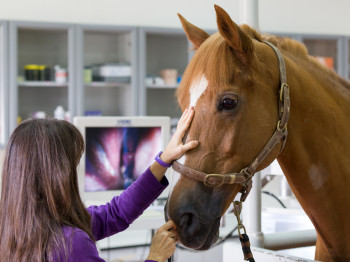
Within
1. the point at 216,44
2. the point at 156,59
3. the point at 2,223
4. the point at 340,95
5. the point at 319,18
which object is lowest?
the point at 2,223

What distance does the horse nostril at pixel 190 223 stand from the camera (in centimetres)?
97

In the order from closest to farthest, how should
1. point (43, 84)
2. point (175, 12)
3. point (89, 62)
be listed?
1. point (43, 84)
2. point (89, 62)
3. point (175, 12)

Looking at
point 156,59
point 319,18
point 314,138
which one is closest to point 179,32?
point 156,59

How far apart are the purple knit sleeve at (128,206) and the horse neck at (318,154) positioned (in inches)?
13.4

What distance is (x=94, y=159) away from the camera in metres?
2.06

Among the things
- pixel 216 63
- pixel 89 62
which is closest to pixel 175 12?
pixel 89 62

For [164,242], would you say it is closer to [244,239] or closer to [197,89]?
[244,239]

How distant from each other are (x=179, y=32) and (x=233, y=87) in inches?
114

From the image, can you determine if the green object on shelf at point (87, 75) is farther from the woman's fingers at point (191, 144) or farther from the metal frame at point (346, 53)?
the woman's fingers at point (191, 144)

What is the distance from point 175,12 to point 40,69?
1.35 metres

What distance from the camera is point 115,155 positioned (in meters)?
2.10

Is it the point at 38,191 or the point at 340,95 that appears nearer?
the point at 38,191

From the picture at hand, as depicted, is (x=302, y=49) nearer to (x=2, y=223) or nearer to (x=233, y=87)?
(x=233, y=87)

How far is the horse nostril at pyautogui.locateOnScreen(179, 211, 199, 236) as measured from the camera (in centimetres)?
97
